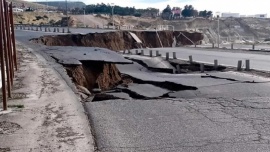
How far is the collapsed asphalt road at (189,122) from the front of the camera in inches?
264

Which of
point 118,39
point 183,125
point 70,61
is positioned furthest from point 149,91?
point 118,39

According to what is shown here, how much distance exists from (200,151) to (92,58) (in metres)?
15.3

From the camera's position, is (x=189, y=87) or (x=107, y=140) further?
(x=189, y=87)

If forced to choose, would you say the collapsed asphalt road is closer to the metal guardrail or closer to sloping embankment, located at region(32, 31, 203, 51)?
the metal guardrail

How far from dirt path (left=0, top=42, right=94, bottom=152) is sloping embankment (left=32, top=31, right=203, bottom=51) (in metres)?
32.9

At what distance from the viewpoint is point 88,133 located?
24.1ft

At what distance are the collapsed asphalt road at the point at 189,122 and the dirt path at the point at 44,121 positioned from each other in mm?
347

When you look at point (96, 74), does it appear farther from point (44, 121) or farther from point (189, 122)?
point (189, 122)

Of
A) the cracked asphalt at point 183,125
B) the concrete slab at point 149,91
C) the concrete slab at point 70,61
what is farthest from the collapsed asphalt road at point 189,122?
the concrete slab at point 70,61

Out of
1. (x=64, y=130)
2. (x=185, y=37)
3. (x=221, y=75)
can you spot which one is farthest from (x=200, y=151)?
(x=185, y=37)

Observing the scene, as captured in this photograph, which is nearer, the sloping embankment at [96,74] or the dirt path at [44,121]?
the dirt path at [44,121]

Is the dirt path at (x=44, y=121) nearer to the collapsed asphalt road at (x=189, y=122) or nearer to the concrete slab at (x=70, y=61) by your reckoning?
the collapsed asphalt road at (x=189, y=122)

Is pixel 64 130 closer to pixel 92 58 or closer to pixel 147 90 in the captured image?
pixel 147 90

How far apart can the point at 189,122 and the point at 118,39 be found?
47.4 meters
